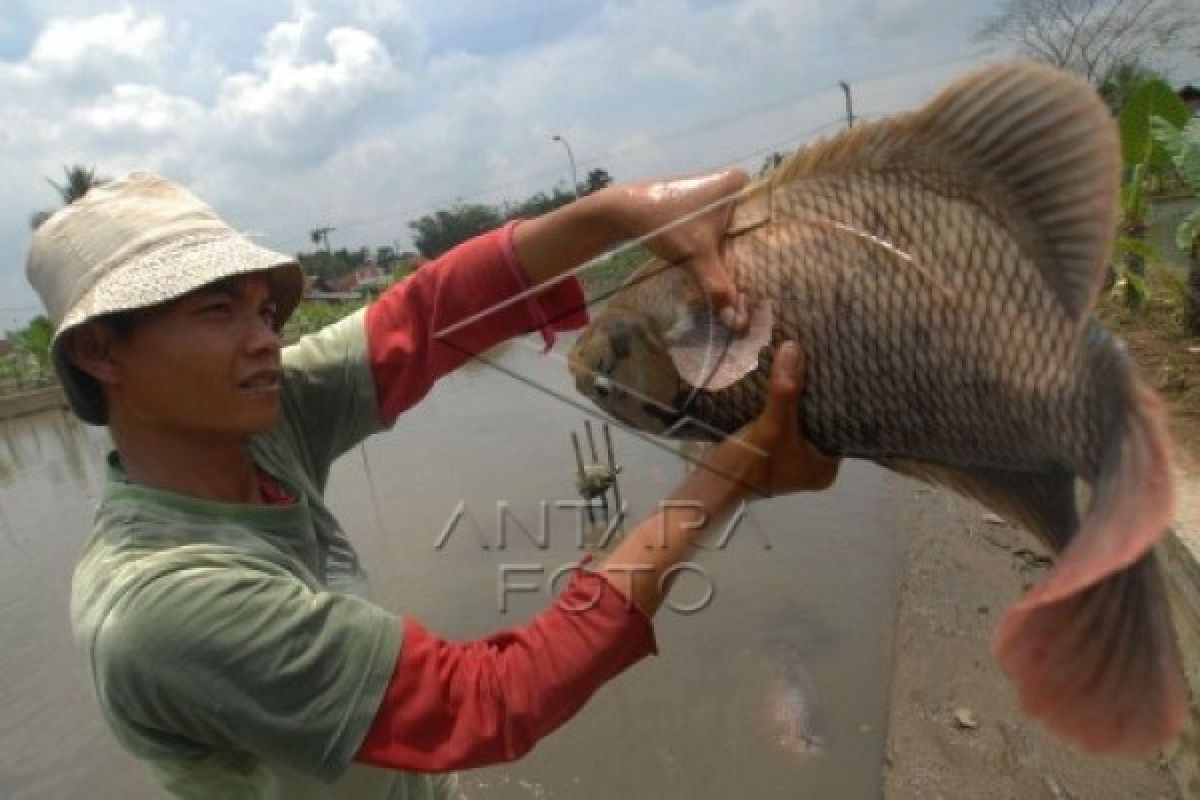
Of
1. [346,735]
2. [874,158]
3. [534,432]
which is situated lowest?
[534,432]

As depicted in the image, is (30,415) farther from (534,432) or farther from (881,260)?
(881,260)

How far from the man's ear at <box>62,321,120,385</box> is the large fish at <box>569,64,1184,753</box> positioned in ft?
2.98

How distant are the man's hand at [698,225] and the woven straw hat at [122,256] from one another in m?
0.67

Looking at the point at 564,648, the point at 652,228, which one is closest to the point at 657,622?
the point at 652,228

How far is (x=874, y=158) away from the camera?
1410 mm

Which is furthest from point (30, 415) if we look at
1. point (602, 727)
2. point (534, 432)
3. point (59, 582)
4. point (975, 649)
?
point (975, 649)

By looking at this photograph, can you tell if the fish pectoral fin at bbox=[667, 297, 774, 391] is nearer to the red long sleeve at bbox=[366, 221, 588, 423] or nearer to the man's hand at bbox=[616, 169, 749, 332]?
the man's hand at bbox=[616, 169, 749, 332]

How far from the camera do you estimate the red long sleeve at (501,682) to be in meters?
1.26

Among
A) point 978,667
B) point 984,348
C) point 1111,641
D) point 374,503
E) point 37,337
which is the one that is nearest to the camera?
point 1111,641

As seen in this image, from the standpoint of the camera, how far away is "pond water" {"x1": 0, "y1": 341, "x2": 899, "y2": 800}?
5484 millimetres

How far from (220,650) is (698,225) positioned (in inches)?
40.3

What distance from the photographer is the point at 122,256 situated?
56.1 inches

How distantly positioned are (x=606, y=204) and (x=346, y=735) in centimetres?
107

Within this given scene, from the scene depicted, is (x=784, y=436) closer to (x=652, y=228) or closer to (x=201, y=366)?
(x=652, y=228)
